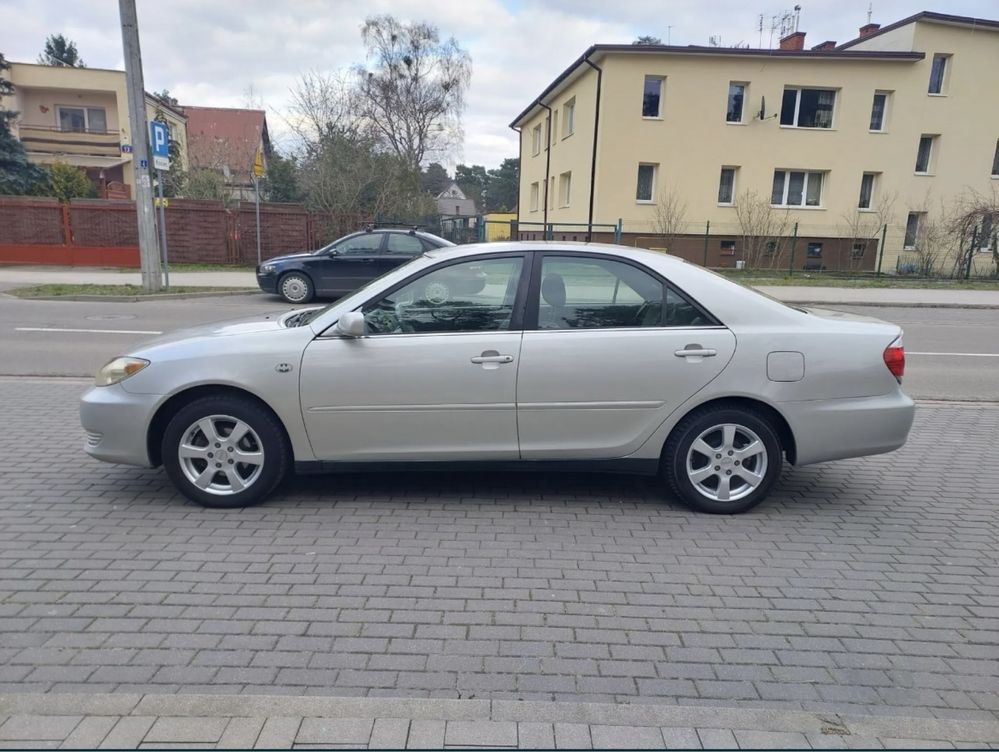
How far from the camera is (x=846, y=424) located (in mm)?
4297

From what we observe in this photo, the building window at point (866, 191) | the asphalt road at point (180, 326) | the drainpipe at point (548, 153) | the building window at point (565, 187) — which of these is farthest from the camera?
the drainpipe at point (548, 153)

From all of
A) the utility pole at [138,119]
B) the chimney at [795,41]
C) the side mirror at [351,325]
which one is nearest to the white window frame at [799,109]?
the chimney at [795,41]

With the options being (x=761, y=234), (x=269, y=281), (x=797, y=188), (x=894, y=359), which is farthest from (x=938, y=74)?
(x=894, y=359)

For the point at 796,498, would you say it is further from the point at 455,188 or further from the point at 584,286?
the point at 455,188

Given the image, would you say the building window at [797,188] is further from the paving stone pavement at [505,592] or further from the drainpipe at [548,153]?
the paving stone pavement at [505,592]

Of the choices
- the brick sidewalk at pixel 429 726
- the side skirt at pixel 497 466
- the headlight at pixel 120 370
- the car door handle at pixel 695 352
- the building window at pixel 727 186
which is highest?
the building window at pixel 727 186

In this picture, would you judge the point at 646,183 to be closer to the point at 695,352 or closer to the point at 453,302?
the point at 695,352

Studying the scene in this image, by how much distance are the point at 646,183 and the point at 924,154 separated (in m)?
11.9

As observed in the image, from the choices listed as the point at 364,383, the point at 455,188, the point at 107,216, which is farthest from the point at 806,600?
the point at 455,188

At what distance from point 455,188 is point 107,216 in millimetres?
74132

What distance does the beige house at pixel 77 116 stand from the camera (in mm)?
39938

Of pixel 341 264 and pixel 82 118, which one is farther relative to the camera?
pixel 82 118

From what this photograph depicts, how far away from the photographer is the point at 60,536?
3.88m

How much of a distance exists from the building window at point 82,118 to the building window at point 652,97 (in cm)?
3416
